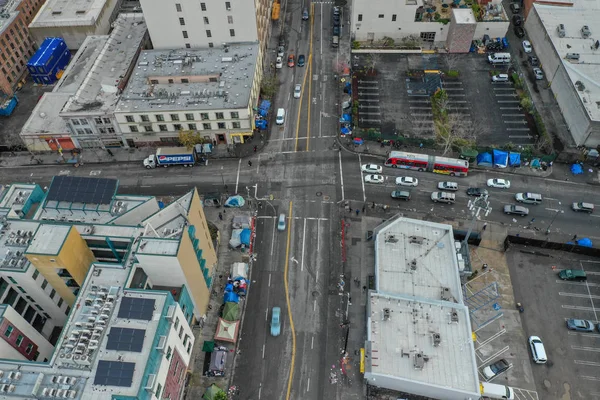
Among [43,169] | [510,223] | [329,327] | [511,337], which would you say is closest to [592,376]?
[511,337]

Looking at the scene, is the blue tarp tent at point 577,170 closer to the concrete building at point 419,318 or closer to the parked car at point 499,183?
the parked car at point 499,183

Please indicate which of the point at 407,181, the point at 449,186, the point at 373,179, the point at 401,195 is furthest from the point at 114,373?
the point at 449,186

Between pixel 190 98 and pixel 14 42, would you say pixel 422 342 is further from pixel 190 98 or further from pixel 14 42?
pixel 14 42

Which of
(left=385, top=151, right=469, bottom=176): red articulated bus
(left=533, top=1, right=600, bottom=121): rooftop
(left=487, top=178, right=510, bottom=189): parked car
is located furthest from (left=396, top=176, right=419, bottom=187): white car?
(left=533, top=1, right=600, bottom=121): rooftop

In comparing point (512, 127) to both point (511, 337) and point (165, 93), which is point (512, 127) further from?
point (165, 93)

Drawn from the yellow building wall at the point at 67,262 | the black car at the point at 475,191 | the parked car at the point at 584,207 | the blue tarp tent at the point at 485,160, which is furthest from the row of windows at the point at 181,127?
the parked car at the point at 584,207
